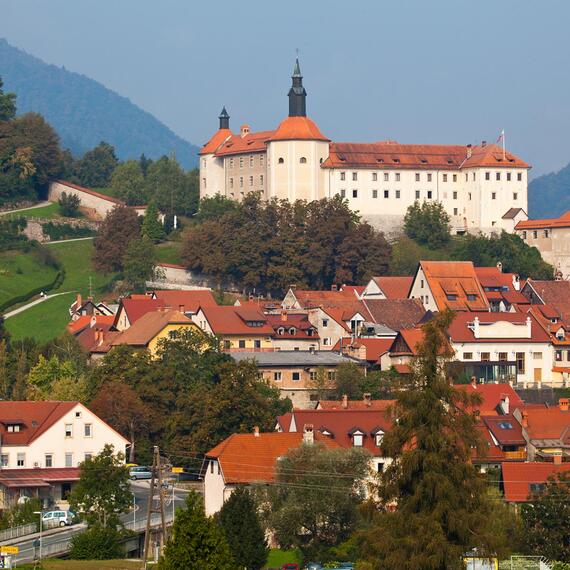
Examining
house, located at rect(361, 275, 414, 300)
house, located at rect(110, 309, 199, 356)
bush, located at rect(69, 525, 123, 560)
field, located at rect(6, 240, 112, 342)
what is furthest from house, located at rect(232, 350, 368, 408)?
bush, located at rect(69, 525, 123, 560)

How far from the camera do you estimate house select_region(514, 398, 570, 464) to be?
70.8 metres

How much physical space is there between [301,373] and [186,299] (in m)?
18.6

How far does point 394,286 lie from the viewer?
110 metres

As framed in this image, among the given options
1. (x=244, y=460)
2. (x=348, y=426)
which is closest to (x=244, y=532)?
(x=244, y=460)

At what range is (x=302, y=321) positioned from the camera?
101 m

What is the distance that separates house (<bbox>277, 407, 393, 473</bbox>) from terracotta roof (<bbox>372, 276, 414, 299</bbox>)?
36.4m

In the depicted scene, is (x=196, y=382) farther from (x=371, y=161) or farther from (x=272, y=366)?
(x=371, y=161)

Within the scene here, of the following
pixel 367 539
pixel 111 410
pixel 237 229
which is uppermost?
pixel 237 229

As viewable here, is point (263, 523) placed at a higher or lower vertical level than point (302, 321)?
lower

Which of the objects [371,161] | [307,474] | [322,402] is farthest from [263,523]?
[371,161]

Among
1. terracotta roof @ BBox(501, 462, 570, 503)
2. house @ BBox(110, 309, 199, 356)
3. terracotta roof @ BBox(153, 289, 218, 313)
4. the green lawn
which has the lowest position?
terracotta roof @ BBox(501, 462, 570, 503)

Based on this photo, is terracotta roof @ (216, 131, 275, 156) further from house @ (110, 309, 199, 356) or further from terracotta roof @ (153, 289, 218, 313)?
house @ (110, 309, 199, 356)

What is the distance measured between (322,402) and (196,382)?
5731 millimetres

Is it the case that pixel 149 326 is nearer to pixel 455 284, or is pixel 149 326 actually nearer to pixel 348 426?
pixel 455 284
